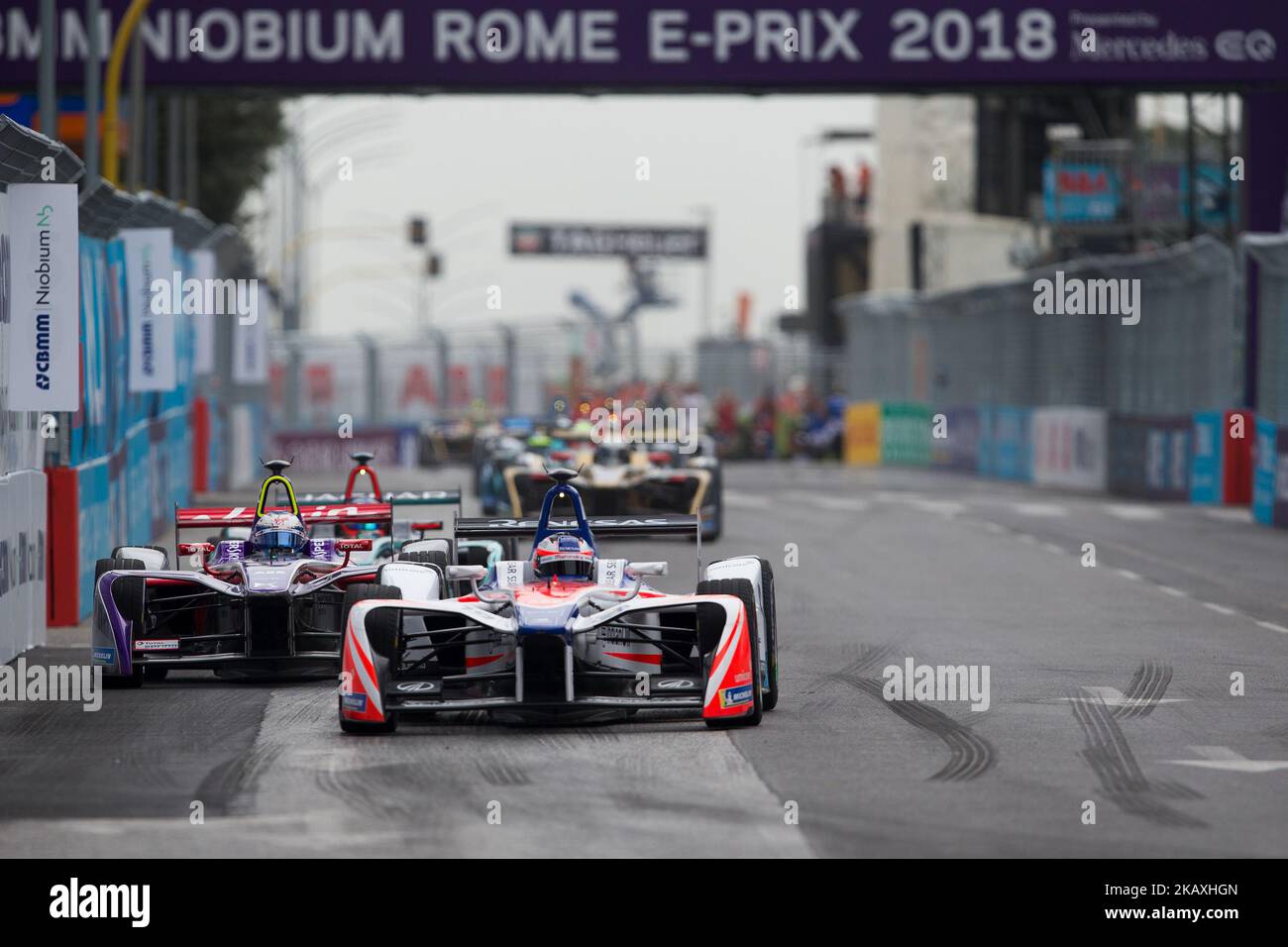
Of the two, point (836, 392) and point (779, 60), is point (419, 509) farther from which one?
point (836, 392)

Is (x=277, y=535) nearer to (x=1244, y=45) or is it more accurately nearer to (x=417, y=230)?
(x=1244, y=45)

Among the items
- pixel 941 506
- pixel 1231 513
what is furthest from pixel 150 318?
pixel 1231 513

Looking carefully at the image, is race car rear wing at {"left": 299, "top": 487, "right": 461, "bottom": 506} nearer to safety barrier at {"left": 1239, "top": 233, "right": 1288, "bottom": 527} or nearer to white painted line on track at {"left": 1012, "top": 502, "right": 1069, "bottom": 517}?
safety barrier at {"left": 1239, "top": 233, "right": 1288, "bottom": 527}

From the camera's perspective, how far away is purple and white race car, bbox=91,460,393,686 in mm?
12992

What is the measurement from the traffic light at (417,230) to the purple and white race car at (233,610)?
4066 cm

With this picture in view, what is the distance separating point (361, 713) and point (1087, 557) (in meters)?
12.6

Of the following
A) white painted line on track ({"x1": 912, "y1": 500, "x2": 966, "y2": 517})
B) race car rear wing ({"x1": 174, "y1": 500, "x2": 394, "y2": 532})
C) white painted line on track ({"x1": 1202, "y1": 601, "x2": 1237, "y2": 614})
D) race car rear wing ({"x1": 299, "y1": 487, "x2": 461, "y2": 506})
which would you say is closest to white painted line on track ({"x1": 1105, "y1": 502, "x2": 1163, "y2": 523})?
white painted line on track ({"x1": 912, "y1": 500, "x2": 966, "y2": 517})

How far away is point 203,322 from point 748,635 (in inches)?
810

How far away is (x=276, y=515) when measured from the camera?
44.8 feet

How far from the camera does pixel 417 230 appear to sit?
54.2 m

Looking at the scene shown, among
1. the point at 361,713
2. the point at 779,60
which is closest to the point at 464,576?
the point at 361,713

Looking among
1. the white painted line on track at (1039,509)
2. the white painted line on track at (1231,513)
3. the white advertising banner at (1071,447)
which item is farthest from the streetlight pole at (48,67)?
the white advertising banner at (1071,447)

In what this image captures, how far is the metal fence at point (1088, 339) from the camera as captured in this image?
3378 cm

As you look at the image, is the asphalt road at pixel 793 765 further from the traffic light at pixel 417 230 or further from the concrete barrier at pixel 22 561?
the traffic light at pixel 417 230
